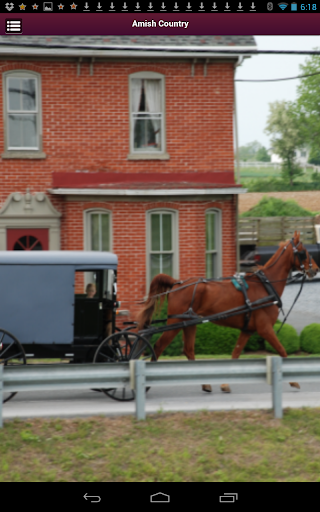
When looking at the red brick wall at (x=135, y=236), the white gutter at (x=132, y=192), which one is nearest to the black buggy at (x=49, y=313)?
the white gutter at (x=132, y=192)

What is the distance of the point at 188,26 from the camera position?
8.76m

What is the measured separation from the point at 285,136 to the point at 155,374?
6047 centimetres

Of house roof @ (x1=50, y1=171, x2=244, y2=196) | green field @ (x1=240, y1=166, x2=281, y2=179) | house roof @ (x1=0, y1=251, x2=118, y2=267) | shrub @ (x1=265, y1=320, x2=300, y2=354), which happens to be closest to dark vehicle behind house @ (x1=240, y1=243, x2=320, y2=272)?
house roof @ (x1=50, y1=171, x2=244, y2=196)

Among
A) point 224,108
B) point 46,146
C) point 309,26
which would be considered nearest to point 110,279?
point 309,26

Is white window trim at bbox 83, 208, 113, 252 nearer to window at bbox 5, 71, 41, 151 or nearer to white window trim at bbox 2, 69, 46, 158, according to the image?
white window trim at bbox 2, 69, 46, 158

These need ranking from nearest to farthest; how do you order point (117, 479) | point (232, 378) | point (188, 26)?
point (117, 479) < point (232, 378) < point (188, 26)

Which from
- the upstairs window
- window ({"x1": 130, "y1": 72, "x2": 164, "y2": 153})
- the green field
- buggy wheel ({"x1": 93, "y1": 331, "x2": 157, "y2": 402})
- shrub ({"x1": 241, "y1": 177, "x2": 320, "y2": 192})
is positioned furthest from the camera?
the green field

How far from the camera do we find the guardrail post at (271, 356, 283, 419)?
799cm

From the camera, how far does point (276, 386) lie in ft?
26.3

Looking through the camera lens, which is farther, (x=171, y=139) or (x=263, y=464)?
(x=171, y=139)

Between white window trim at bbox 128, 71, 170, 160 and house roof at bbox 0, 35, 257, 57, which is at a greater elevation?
house roof at bbox 0, 35, 257, 57

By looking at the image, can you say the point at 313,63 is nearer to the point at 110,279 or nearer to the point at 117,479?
the point at 110,279

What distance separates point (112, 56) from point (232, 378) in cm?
1006

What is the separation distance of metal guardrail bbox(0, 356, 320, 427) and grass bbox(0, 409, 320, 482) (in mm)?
396
